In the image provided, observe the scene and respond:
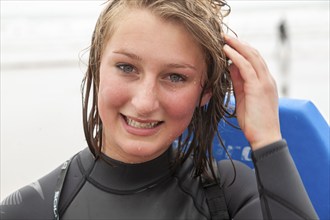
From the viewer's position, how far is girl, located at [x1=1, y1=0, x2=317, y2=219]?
1113mm

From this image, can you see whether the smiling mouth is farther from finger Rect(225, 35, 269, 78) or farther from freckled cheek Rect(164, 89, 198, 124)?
finger Rect(225, 35, 269, 78)

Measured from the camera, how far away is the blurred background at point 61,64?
297 centimetres

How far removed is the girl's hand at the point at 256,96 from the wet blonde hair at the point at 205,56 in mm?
42

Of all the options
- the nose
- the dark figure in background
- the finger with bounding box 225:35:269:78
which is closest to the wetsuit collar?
the nose

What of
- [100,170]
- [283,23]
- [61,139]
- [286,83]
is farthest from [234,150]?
[283,23]

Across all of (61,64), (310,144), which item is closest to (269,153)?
(310,144)

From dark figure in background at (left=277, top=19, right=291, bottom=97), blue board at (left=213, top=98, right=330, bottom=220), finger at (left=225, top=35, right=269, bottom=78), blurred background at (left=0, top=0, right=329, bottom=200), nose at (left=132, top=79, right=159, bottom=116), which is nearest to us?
nose at (left=132, top=79, right=159, bottom=116)

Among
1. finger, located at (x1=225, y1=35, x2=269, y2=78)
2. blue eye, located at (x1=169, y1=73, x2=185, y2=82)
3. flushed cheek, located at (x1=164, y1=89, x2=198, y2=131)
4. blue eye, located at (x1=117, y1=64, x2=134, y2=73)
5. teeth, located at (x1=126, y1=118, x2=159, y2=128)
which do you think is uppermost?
finger, located at (x1=225, y1=35, x2=269, y2=78)

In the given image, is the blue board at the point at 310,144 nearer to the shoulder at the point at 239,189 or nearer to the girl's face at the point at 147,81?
the shoulder at the point at 239,189

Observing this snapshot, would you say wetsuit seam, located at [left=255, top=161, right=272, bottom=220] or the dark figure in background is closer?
wetsuit seam, located at [left=255, top=161, right=272, bottom=220]

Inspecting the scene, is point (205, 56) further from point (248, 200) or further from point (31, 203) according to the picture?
point (31, 203)

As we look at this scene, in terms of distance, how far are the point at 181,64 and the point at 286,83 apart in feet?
12.0

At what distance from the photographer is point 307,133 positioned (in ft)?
4.58

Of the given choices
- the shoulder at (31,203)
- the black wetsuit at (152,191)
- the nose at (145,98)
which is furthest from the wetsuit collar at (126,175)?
the nose at (145,98)
